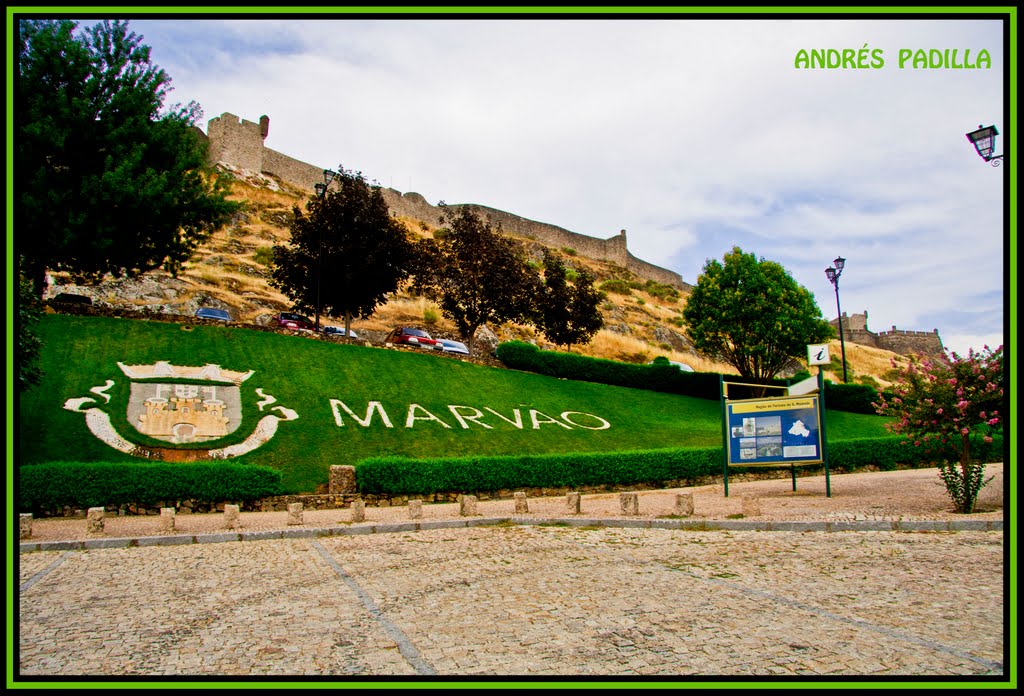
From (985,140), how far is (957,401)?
5281 millimetres

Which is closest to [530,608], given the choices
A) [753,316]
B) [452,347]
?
[452,347]

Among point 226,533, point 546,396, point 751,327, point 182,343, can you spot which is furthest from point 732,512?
point 751,327

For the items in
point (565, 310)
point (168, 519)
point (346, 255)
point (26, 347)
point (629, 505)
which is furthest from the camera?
point (565, 310)

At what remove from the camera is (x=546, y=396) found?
1151 inches

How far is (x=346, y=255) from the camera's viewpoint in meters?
35.2

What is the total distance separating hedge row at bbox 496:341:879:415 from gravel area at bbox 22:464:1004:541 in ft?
43.1

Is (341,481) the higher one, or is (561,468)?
(561,468)

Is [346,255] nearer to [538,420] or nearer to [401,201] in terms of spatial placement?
[538,420]

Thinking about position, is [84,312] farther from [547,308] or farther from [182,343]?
[547,308]

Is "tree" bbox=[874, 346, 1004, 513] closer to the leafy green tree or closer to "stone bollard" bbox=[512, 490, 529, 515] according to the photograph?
"stone bollard" bbox=[512, 490, 529, 515]

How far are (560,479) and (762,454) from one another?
549 cm

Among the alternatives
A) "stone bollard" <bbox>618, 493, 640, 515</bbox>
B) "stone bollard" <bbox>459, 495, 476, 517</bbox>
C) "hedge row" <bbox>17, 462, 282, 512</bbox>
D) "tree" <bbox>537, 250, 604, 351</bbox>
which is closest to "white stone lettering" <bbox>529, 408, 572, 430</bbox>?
"stone bollard" <bbox>459, 495, 476, 517</bbox>

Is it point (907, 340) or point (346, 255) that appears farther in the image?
point (907, 340)

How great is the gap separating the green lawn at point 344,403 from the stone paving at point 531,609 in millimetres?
8613
